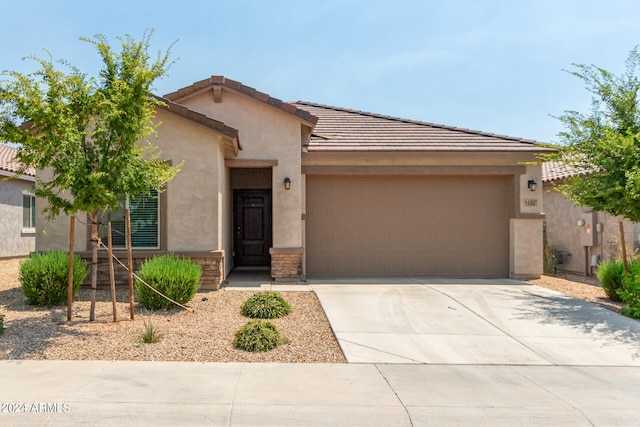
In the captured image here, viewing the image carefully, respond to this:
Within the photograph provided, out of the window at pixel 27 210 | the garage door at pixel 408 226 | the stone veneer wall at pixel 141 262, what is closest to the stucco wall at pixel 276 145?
the garage door at pixel 408 226

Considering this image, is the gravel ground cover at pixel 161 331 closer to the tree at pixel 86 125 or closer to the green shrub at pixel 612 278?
the tree at pixel 86 125

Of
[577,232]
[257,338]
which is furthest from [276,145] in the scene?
[577,232]

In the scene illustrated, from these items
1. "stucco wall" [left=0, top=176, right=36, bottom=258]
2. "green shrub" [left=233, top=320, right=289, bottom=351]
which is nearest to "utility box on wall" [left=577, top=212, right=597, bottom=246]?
"green shrub" [left=233, top=320, right=289, bottom=351]

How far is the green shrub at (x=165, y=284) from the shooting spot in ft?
26.5

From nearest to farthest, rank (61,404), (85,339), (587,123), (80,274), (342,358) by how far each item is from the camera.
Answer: (61,404) → (342,358) → (85,339) → (80,274) → (587,123)

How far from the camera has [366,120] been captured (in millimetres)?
14477

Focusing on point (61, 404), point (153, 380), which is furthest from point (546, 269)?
Result: point (61, 404)

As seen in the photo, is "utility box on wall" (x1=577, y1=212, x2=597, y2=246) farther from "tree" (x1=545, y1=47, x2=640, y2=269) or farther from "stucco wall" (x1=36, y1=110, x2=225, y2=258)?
"stucco wall" (x1=36, y1=110, x2=225, y2=258)

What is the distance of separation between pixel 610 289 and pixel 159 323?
9106 mm

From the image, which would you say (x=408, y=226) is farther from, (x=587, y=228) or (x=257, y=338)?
(x=257, y=338)

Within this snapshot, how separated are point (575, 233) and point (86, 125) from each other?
14407mm

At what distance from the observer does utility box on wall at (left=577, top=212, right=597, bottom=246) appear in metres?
14.2

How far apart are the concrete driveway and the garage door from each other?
1470 mm

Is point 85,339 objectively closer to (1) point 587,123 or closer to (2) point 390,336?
(2) point 390,336
